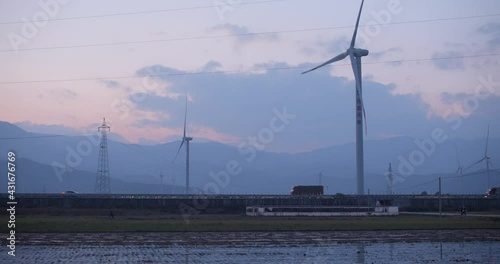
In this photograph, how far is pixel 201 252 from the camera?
113 feet

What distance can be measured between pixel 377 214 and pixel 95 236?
1975 inches

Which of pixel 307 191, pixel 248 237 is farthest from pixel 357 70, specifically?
pixel 248 237

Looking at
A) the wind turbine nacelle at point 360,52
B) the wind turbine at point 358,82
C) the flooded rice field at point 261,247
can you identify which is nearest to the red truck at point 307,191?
the wind turbine at point 358,82

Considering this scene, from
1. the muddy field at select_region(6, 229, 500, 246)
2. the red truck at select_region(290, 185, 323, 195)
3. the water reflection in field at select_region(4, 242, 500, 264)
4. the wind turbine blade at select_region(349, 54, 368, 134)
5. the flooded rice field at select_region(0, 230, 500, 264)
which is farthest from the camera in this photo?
the red truck at select_region(290, 185, 323, 195)

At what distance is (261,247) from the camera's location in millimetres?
37344

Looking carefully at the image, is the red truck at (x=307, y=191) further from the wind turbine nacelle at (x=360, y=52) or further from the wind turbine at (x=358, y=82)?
the wind turbine nacelle at (x=360, y=52)

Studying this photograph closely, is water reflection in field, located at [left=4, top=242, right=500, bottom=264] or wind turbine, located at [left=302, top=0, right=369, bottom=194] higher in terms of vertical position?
wind turbine, located at [left=302, top=0, right=369, bottom=194]

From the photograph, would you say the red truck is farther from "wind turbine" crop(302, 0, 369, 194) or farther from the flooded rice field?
the flooded rice field

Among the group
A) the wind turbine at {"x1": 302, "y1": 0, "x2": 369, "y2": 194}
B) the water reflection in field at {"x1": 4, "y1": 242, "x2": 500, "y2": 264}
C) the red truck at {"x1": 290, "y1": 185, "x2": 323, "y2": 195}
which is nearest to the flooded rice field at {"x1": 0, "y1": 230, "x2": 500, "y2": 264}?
the water reflection in field at {"x1": 4, "y1": 242, "x2": 500, "y2": 264}

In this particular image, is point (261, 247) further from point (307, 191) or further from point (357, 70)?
point (307, 191)

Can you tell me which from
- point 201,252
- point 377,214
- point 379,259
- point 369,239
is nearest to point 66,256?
point 201,252

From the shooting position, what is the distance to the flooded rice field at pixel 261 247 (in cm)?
3128

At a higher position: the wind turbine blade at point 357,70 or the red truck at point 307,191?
the wind turbine blade at point 357,70

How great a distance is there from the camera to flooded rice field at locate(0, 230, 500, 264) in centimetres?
3128
